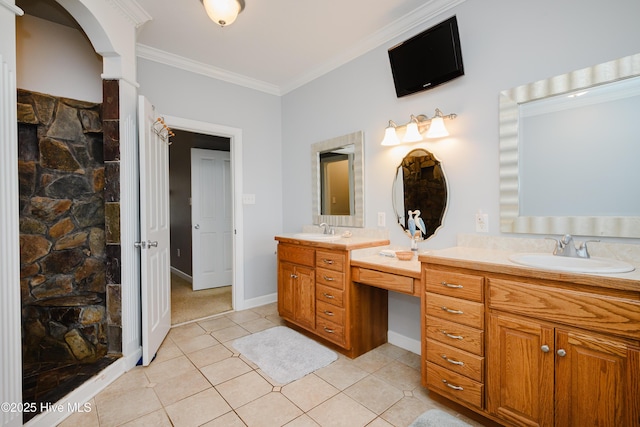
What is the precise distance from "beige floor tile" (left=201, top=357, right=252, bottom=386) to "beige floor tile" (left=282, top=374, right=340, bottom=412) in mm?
412

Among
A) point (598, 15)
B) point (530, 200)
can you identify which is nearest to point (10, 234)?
point (530, 200)

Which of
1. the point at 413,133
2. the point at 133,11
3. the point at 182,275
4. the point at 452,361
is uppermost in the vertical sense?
the point at 133,11

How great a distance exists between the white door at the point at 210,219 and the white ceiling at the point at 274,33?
56.2 inches

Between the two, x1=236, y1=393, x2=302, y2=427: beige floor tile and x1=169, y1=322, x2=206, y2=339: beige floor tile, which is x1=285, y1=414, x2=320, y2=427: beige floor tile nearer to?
x1=236, y1=393, x2=302, y2=427: beige floor tile

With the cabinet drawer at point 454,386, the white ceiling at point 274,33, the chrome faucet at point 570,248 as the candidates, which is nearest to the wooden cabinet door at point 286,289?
the cabinet drawer at point 454,386

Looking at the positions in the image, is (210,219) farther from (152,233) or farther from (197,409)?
(197,409)

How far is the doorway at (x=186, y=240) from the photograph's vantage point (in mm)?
3613

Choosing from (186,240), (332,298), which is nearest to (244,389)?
(332,298)

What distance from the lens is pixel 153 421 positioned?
1.66 meters

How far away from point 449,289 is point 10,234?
219cm

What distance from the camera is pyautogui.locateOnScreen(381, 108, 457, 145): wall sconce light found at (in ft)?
7.13

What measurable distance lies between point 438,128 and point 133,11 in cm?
248

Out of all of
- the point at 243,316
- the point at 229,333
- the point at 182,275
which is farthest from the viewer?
the point at 182,275

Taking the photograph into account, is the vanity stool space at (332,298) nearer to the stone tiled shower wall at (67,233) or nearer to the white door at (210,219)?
the stone tiled shower wall at (67,233)
